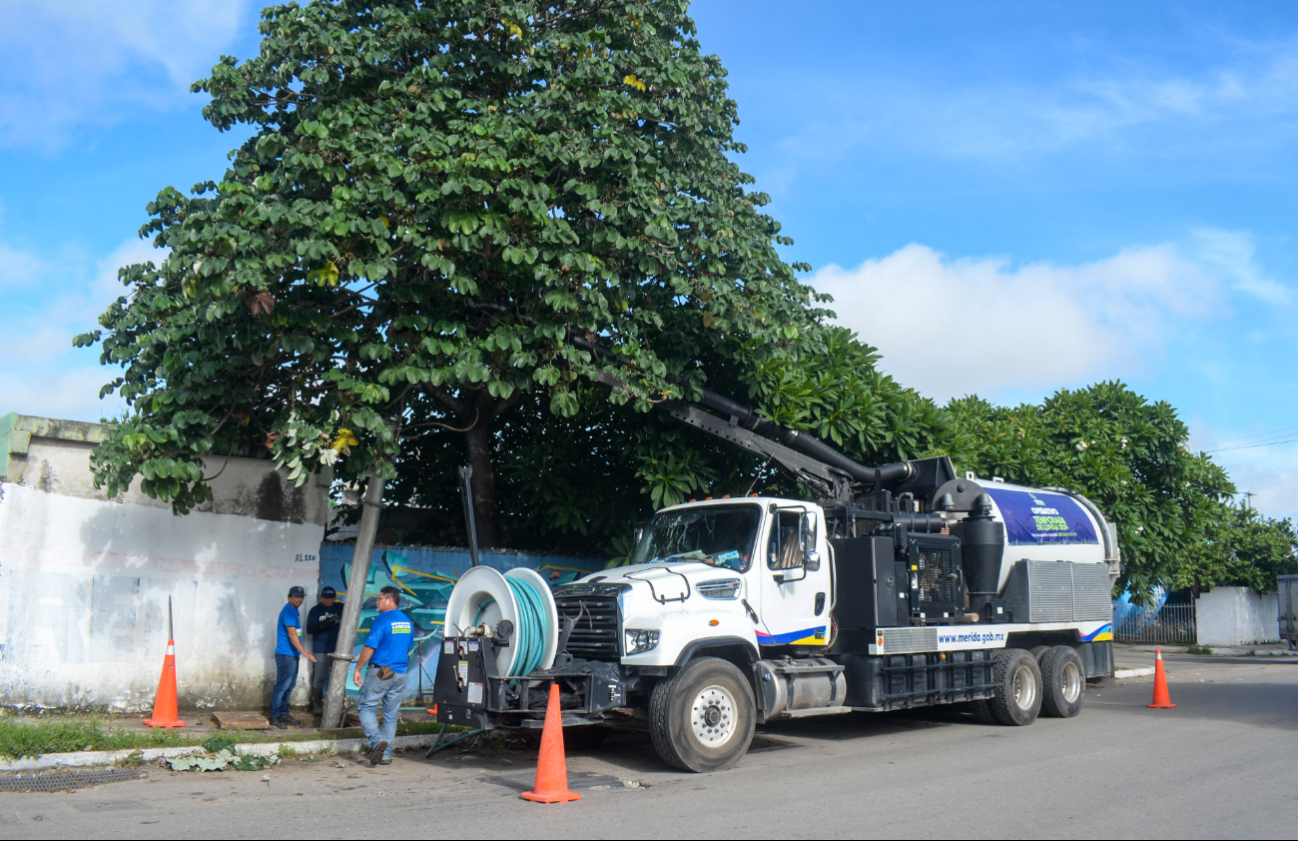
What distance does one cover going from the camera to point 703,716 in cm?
894

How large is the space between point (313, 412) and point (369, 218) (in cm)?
211

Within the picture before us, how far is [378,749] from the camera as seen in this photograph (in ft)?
30.5

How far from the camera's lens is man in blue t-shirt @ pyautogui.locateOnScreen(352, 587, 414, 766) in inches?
362

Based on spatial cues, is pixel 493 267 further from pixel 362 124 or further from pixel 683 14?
pixel 683 14

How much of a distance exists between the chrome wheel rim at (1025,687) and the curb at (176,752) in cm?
722

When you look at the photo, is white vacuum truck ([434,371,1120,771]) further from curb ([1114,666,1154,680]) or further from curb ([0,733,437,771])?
curb ([1114,666,1154,680])

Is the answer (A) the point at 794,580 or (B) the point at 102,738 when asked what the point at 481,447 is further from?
(B) the point at 102,738

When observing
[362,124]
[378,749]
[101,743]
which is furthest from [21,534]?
[362,124]

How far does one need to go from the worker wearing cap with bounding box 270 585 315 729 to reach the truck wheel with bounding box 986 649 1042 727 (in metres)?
8.22

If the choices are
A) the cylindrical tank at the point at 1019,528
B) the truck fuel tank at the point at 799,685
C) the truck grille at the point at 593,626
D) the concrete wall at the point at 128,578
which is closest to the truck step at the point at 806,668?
the truck fuel tank at the point at 799,685

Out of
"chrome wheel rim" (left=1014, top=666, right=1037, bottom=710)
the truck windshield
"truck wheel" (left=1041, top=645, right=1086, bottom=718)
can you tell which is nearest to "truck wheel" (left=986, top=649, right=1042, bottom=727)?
"chrome wheel rim" (left=1014, top=666, right=1037, bottom=710)

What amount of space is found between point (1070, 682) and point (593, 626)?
25.3 feet

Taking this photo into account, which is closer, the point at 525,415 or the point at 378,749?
the point at 378,749

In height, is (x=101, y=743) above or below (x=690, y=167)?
below
